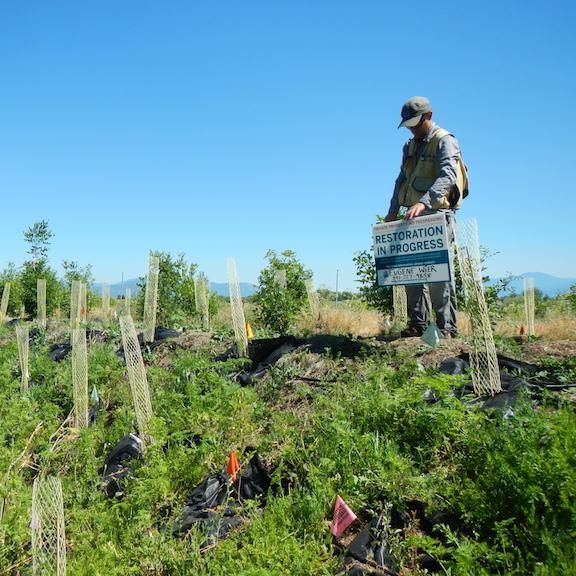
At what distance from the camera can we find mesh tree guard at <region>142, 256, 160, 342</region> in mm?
7637

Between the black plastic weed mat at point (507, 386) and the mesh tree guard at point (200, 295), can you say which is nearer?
the black plastic weed mat at point (507, 386)

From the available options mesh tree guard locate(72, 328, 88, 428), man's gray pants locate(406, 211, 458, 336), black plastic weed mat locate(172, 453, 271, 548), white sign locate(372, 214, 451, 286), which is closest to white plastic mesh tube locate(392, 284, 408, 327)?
man's gray pants locate(406, 211, 458, 336)

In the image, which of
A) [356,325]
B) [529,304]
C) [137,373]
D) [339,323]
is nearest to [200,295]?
[339,323]

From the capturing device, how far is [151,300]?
785cm

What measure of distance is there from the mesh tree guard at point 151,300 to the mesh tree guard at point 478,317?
5273 millimetres

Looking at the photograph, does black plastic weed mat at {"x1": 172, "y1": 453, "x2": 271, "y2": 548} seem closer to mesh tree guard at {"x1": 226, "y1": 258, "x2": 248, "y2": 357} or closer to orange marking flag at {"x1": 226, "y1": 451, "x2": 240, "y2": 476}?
orange marking flag at {"x1": 226, "y1": 451, "x2": 240, "y2": 476}

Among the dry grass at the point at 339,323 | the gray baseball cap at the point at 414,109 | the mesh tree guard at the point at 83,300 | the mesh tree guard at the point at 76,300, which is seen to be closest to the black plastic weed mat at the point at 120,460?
the gray baseball cap at the point at 414,109

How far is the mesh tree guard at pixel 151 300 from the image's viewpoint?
7637 mm

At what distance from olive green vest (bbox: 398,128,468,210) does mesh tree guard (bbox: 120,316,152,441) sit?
309cm

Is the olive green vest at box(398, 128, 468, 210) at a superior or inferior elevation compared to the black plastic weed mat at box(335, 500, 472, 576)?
superior

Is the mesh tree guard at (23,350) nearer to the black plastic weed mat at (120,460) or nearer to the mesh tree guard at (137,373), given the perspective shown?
the mesh tree guard at (137,373)

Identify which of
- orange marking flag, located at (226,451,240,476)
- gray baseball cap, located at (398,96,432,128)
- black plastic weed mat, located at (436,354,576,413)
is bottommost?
orange marking flag, located at (226,451,240,476)

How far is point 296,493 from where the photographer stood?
9.03ft

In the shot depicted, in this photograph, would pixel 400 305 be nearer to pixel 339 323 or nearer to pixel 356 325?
pixel 356 325
